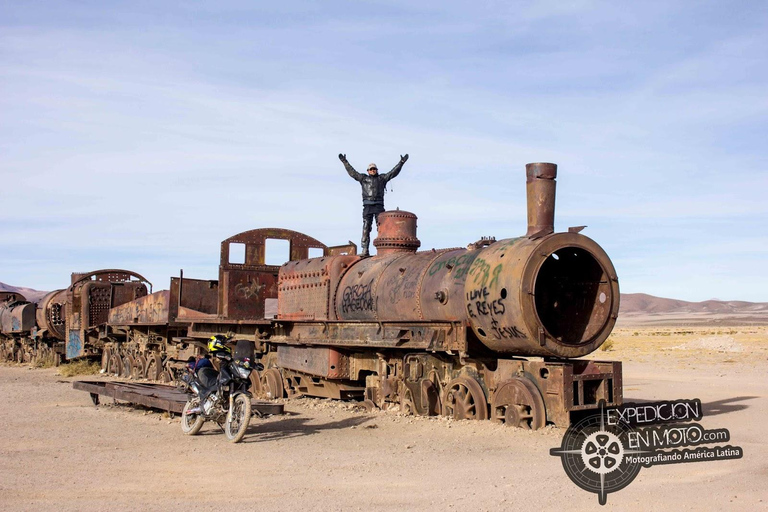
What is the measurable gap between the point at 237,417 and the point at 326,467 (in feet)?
7.37

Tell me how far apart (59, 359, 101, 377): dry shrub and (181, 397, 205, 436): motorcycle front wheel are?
14.7m

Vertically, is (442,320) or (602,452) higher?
(442,320)

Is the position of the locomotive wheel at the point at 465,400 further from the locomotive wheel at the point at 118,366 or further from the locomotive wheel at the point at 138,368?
the locomotive wheel at the point at 118,366

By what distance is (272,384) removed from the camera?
54.1 ft

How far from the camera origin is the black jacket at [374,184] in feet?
53.9

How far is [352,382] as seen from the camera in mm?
15031

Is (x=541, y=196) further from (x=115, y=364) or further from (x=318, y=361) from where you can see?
(x=115, y=364)

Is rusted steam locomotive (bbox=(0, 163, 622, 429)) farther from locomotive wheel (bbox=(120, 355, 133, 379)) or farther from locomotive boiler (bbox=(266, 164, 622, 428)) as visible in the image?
locomotive wheel (bbox=(120, 355, 133, 379))

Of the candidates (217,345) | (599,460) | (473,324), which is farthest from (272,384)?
(599,460)

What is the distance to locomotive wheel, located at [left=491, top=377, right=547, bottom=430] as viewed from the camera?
418 inches

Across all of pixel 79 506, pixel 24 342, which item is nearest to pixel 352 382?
pixel 79 506

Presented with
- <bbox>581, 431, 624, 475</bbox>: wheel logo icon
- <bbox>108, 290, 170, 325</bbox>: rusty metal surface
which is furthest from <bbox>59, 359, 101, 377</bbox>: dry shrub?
<bbox>581, 431, 624, 475</bbox>: wheel logo icon

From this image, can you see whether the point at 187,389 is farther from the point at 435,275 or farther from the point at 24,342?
the point at 24,342

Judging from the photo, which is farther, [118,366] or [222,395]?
[118,366]
